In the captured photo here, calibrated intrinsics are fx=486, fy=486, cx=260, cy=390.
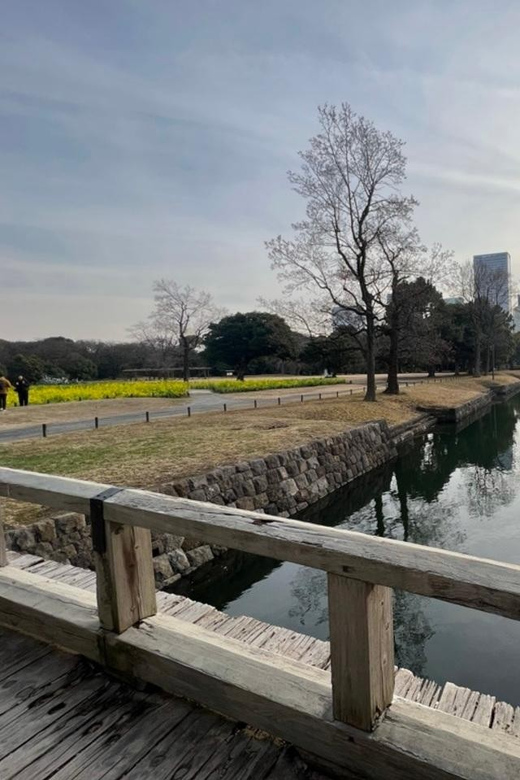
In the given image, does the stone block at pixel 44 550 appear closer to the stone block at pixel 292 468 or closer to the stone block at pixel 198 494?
the stone block at pixel 198 494

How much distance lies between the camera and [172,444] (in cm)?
1035

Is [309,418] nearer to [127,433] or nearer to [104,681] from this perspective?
[127,433]

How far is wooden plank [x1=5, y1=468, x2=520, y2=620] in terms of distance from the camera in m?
1.36

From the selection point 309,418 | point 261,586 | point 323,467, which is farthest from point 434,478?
point 261,586

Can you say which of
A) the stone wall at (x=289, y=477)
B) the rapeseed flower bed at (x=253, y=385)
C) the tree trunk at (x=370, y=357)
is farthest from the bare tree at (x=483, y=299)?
the stone wall at (x=289, y=477)

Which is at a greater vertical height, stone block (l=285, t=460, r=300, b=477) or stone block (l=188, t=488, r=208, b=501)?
stone block (l=188, t=488, r=208, b=501)

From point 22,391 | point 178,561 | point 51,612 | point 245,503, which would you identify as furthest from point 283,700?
point 22,391

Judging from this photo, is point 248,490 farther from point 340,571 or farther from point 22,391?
point 22,391

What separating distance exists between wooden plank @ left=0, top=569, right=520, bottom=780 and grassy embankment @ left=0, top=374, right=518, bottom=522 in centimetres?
389

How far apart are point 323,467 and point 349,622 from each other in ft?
31.7

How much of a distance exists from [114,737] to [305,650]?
128 cm

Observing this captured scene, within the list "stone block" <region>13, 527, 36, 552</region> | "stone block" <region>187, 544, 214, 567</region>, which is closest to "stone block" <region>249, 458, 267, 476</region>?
"stone block" <region>187, 544, 214, 567</region>

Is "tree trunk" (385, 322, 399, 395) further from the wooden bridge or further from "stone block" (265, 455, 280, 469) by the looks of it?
the wooden bridge

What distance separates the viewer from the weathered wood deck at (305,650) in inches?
94.6
